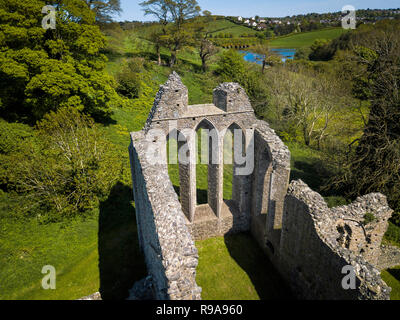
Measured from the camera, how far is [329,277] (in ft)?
25.0

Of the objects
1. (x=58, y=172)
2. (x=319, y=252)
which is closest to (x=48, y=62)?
(x=58, y=172)

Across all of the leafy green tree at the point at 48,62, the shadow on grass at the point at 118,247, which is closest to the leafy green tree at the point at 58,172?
the shadow on grass at the point at 118,247

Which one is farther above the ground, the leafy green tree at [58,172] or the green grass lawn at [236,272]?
the leafy green tree at [58,172]

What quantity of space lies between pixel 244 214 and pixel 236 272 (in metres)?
2.65

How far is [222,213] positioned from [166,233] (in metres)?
6.00

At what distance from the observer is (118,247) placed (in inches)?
476

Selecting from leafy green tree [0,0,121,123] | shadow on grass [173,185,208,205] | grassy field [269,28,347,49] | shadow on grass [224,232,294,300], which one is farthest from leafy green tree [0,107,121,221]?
grassy field [269,28,347,49]

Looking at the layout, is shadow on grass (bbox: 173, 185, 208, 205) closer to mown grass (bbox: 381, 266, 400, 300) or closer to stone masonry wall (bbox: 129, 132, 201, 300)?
stone masonry wall (bbox: 129, 132, 201, 300)

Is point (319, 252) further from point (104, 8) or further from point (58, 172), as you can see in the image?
point (104, 8)

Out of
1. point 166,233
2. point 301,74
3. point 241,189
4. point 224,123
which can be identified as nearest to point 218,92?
point 224,123

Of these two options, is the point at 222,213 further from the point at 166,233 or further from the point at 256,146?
the point at 166,233

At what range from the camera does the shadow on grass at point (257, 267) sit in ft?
31.8

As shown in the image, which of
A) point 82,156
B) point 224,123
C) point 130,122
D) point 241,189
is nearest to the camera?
point 224,123

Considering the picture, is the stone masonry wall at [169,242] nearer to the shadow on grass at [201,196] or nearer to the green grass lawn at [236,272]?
the green grass lawn at [236,272]
